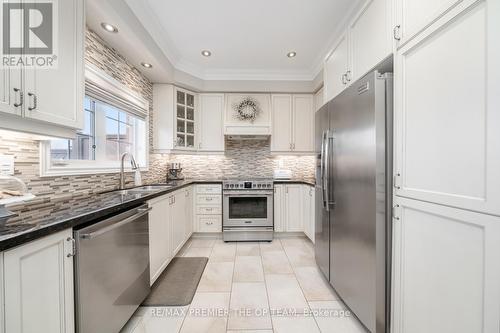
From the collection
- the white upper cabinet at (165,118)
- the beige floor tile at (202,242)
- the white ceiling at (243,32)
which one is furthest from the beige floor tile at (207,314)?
the white ceiling at (243,32)

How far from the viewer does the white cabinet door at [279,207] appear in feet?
11.3

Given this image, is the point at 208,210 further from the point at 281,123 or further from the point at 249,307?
the point at 281,123

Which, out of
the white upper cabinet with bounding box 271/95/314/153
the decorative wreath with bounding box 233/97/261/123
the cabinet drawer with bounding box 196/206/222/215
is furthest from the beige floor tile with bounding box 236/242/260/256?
the decorative wreath with bounding box 233/97/261/123

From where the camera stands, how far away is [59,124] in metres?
1.22

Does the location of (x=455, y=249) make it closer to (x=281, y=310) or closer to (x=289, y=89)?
(x=281, y=310)

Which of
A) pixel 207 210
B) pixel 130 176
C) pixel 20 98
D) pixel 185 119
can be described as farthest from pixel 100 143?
pixel 207 210

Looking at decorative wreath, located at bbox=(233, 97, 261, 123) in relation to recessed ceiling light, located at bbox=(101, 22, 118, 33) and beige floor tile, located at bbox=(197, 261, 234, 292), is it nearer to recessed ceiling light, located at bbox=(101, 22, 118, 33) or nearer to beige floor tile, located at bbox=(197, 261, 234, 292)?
recessed ceiling light, located at bbox=(101, 22, 118, 33)

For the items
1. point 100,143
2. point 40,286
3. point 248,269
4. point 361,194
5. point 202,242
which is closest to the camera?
point 40,286

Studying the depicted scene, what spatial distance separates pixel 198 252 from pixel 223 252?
351mm

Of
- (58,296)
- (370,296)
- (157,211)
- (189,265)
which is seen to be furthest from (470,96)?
(189,265)

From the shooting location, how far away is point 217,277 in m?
2.27

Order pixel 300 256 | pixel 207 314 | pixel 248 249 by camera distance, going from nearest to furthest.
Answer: pixel 207 314, pixel 300 256, pixel 248 249

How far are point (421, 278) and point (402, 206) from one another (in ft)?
1.24

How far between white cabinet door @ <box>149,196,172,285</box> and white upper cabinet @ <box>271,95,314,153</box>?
6.88ft
